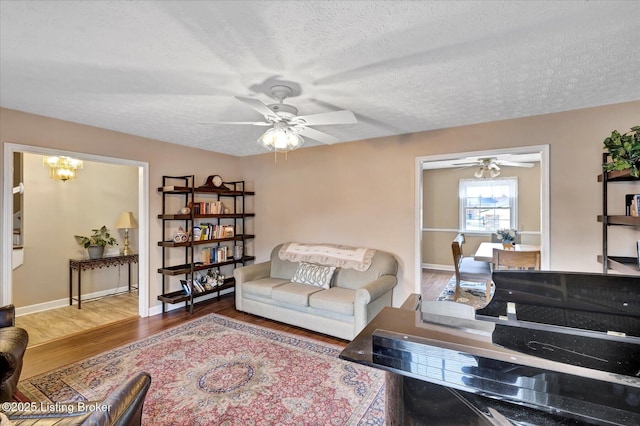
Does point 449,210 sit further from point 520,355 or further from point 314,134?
point 520,355

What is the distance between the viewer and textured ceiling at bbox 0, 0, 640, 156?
4.90ft

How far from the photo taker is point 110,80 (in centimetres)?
224

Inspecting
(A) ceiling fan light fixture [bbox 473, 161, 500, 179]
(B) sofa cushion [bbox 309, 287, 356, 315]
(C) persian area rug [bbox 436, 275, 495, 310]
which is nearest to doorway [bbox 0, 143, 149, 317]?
(B) sofa cushion [bbox 309, 287, 356, 315]

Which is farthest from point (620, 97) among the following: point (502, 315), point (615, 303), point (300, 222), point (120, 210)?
point (120, 210)

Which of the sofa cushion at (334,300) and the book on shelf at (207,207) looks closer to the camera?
the sofa cushion at (334,300)

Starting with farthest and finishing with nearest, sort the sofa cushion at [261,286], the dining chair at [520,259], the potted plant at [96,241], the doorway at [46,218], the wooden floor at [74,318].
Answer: the potted plant at [96,241]
the sofa cushion at [261,286]
the dining chair at [520,259]
the wooden floor at [74,318]
the doorway at [46,218]

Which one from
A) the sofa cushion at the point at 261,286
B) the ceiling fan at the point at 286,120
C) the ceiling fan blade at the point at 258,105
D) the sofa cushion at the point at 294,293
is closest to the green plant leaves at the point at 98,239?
the sofa cushion at the point at 261,286

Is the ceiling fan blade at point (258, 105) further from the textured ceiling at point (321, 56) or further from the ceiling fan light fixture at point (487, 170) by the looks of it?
the ceiling fan light fixture at point (487, 170)

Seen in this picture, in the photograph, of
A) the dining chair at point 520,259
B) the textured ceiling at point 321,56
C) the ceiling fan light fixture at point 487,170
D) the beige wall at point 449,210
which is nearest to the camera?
the textured ceiling at point 321,56

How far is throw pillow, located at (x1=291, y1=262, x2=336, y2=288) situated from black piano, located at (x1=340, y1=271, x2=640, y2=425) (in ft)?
6.98

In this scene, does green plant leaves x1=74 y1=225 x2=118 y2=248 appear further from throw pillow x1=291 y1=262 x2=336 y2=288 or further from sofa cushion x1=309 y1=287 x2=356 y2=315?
sofa cushion x1=309 y1=287 x2=356 y2=315

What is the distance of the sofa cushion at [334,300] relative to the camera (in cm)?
317

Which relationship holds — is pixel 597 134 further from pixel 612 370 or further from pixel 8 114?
pixel 8 114

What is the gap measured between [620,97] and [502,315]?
2493mm
